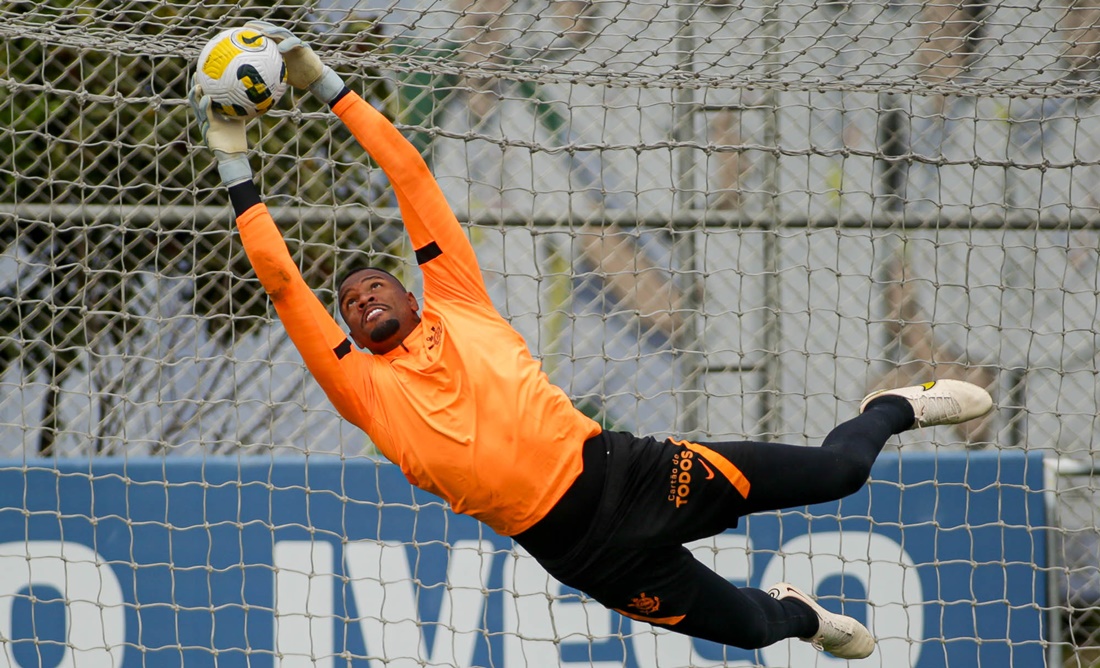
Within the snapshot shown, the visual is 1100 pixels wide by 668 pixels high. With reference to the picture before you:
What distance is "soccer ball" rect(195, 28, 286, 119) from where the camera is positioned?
281 centimetres

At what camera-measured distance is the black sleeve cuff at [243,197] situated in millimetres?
2869

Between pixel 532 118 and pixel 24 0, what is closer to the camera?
pixel 24 0

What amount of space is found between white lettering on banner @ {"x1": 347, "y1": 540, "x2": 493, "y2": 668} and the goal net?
1cm

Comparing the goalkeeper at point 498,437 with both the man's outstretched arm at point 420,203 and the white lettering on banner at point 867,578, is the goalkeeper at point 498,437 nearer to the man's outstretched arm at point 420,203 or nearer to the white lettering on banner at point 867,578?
the man's outstretched arm at point 420,203

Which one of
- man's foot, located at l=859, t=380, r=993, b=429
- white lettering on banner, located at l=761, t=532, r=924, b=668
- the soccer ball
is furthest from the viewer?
white lettering on banner, located at l=761, t=532, r=924, b=668

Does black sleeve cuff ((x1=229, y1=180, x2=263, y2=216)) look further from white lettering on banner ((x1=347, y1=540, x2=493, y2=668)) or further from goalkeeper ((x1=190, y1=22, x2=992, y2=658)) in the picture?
white lettering on banner ((x1=347, y1=540, x2=493, y2=668))

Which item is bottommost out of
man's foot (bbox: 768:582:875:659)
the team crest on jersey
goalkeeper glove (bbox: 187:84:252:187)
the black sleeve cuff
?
man's foot (bbox: 768:582:875:659)

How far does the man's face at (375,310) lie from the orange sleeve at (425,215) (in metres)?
0.09

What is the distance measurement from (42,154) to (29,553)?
139 centimetres

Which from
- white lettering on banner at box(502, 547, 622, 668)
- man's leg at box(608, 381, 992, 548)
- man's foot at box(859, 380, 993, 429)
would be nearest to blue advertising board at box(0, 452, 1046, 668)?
white lettering on banner at box(502, 547, 622, 668)

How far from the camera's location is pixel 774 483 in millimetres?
2877

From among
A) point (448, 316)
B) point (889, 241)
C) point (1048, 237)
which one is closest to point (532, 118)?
point (889, 241)

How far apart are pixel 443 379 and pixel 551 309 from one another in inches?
68.1

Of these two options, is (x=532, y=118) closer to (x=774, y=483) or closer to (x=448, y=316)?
(x=448, y=316)
